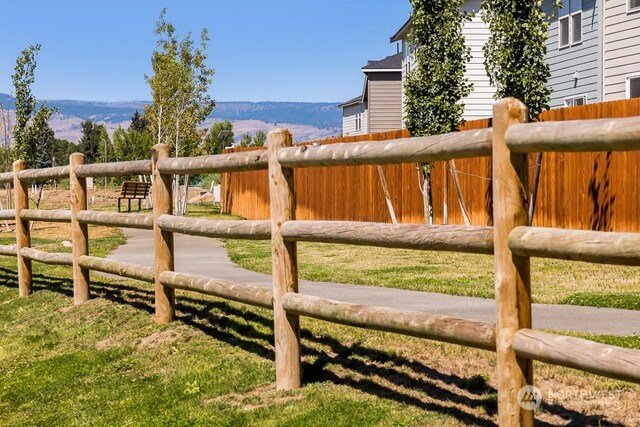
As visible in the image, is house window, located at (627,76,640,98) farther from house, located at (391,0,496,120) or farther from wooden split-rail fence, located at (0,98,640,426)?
wooden split-rail fence, located at (0,98,640,426)

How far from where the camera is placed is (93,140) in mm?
110625

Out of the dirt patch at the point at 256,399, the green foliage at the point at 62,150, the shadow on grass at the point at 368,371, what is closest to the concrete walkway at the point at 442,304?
the shadow on grass at the point at 368,371

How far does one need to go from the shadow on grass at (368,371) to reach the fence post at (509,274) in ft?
2.27

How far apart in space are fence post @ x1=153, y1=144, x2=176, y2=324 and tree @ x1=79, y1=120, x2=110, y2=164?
97098 mm

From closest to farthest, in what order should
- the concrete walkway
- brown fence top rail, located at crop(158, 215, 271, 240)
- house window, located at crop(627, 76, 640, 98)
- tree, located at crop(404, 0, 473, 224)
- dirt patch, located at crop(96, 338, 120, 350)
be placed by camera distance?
brown fence top rail, located at crop(158, 215, 271, 240)
the concrete walkway
dirt patch, located at crop(96, 338, 120, 350)
house window, located at crop(627, 76, 640, 98)
tree, located at crop(404, 0, 473, 224)

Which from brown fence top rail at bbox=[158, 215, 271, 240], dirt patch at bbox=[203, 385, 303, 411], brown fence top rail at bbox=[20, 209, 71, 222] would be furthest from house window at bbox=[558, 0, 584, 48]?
dirt patch at bbox=[203, 385, 303, 411]

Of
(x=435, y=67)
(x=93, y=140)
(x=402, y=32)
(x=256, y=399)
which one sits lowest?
(x=256, y=399)

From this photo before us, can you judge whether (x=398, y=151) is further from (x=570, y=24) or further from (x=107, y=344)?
(x=570, y=24)

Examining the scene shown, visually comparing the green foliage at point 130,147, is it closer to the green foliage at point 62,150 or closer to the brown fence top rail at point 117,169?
the green foliage at point 62,150

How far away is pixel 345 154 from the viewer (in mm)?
6176

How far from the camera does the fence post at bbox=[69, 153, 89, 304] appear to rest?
11.0m

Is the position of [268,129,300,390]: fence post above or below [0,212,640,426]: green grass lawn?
above

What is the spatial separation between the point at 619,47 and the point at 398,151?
712 inches

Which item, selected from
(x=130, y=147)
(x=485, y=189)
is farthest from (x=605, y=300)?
(x=130, y=147)
